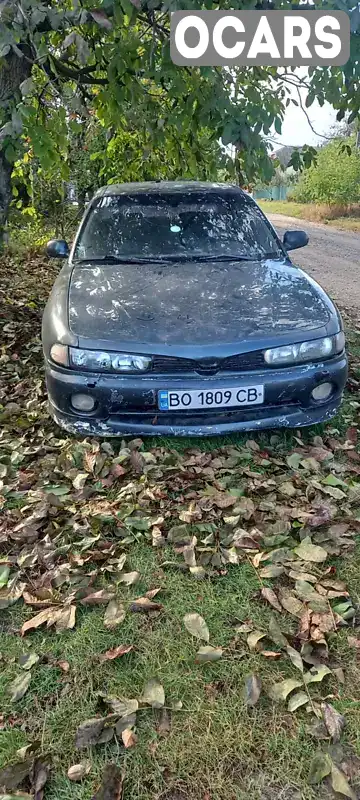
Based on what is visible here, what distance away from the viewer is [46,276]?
7738 mm

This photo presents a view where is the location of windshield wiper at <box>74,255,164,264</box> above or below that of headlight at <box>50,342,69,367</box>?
above

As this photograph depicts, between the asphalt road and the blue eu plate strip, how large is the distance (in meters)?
5.02

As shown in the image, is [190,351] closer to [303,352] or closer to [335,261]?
[303,352]

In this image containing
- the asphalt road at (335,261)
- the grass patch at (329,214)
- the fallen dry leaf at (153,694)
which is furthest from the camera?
the grass patch at (329,214)

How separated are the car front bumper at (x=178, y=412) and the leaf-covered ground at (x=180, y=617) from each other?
0.16 metres

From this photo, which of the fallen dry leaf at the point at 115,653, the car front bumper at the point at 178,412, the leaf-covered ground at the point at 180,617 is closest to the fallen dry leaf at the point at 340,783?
the leaf-covered ground at the point at 180,617

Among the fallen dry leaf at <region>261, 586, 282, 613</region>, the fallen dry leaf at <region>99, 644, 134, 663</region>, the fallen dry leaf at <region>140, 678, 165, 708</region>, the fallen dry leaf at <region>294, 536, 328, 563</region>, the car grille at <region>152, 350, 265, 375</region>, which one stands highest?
the car grille at <region>152, 350, 265, 375</region>

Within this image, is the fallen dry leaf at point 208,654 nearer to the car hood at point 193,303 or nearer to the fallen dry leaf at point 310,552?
the fallen dry leaf at point 310,552

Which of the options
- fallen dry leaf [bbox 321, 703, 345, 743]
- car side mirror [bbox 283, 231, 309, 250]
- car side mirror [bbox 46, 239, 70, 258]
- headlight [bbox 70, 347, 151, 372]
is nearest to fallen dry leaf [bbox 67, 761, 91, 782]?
fallen dry leaf [bbox 321, 703, 345, 743]

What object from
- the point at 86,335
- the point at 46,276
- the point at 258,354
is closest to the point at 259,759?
the point at 258,354

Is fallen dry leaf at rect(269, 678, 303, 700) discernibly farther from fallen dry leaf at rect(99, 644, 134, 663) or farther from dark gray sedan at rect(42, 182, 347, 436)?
dark gray sedan at rect(42, 182, 347, 436)

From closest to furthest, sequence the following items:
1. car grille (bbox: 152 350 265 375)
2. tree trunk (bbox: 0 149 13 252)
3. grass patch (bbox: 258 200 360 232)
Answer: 1. car grille (bbox: 152 350 265 375)
2. tree trunk (bbox: 0 149 13 252)
3. grass patch (bbox: 258 200 360 232)

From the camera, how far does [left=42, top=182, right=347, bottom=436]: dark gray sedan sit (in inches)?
112

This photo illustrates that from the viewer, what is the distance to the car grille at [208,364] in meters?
2.83
